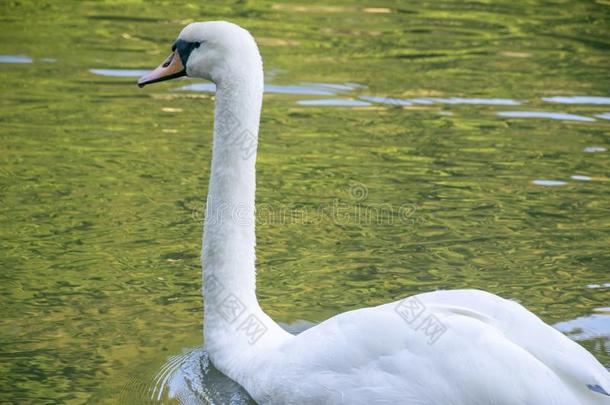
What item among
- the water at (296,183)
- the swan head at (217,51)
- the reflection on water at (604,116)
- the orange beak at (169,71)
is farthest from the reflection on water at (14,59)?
the swan head at (217,51)

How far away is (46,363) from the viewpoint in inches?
249

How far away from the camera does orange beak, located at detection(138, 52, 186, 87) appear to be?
21.5 ft

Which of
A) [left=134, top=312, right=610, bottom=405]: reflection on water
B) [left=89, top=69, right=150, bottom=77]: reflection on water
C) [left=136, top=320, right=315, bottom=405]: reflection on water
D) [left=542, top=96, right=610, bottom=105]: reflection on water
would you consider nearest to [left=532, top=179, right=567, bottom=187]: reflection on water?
[left=542, top=96, right=610, bottom=105]: reflection on water

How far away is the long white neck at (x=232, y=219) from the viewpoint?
20.3ft

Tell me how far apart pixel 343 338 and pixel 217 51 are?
1752 millimetres

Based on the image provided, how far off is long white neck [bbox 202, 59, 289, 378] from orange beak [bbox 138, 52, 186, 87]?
37cm

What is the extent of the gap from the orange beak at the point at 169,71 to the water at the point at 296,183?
1349 millimetres

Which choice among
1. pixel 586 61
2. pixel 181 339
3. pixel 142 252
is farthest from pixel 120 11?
pixel 181 339

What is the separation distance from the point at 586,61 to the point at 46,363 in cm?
958

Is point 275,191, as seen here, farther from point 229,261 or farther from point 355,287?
point 229,261

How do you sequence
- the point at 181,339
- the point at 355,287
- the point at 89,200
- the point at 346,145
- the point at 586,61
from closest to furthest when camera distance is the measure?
the point at 181,339, the point at 355,287, the point at 89,200, the point at 346,145, the point at 586,61

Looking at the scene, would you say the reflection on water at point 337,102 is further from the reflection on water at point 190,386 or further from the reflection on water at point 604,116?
the reflection on water at point 190,386

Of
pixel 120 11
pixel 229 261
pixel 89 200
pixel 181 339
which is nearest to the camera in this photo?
pixel 229 261

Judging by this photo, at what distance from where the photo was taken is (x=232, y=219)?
6.28 metres
